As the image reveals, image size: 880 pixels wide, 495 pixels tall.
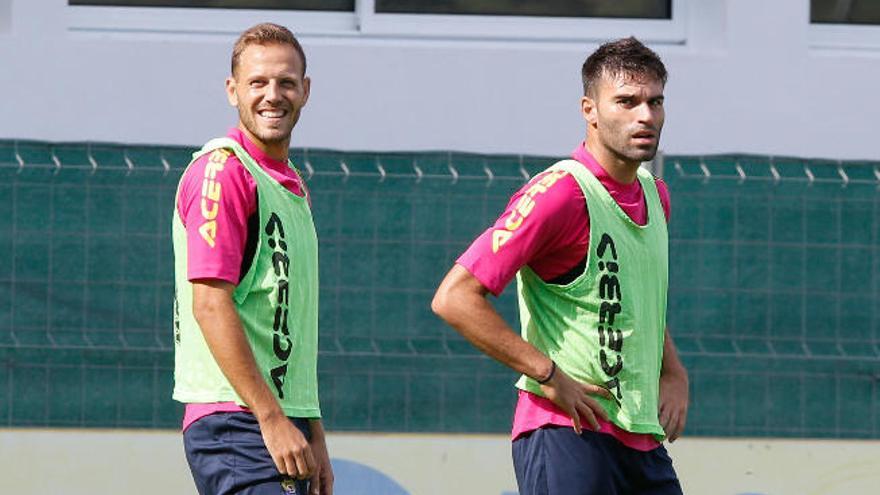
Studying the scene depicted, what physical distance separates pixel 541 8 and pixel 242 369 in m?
4.76

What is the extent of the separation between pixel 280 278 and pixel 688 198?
3.70 m

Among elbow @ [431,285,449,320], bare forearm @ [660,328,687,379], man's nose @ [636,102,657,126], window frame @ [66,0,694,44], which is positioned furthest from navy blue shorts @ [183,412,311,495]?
window frame @ [66,0,694,44]

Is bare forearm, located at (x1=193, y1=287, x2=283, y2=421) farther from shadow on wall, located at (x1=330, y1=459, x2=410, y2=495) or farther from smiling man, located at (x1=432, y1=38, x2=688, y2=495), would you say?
shadow on wall, located at (x1=330, y1=459, x2=410, y2=495)

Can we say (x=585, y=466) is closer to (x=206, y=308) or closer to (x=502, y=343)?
(x=502, y=343)

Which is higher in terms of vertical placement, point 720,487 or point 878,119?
point 878,119

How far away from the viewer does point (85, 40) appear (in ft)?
26.6

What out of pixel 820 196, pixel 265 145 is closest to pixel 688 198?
pixel 820 196

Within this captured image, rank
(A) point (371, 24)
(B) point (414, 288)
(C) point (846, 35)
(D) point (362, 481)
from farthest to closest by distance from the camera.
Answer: (C) point (846, 35) → (A) point (371, 24) → (B) point (414, 288) → (D) point (362, 481)

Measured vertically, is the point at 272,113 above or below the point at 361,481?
above

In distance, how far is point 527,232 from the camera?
456 centimetres

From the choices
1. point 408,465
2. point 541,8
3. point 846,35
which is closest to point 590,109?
point 408,465

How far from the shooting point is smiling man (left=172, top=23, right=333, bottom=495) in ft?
13.8

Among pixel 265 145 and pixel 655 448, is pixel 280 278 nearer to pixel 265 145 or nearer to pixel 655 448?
pixel 265 145

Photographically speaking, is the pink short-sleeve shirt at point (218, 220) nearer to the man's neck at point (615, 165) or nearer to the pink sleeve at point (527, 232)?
the pink sleeve at point (527, 232)
